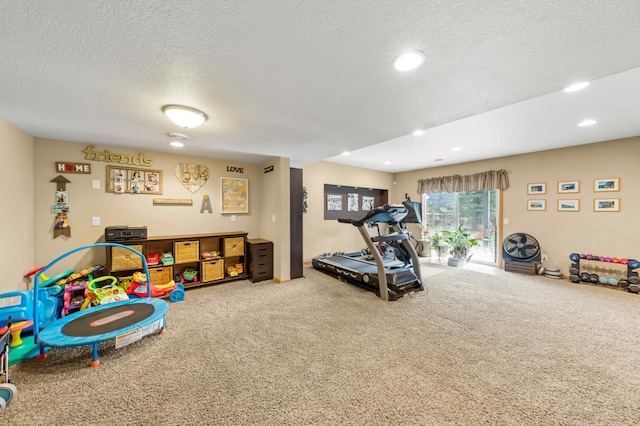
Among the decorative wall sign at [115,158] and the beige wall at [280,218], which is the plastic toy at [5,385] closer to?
the decorative wall sign at [115,158]

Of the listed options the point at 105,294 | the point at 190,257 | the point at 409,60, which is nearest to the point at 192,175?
the point at 190,257

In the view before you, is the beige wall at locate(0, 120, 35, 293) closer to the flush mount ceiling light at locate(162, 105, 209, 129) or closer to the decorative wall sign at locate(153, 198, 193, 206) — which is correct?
the decorative wall sign at locate(153, 198, 193, 206)

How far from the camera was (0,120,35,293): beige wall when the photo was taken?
8.22ft

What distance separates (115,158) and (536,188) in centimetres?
798

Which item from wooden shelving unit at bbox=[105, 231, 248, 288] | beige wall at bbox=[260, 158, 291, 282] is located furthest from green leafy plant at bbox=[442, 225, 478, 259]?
wooden shelving unit at bbox=[105, 231, 248, 288]

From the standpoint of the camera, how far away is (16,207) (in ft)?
8.98

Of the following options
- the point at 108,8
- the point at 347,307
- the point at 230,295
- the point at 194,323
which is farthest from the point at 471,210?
the point at 108,8

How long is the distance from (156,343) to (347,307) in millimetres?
2209

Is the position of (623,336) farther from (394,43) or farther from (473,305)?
(394,43)

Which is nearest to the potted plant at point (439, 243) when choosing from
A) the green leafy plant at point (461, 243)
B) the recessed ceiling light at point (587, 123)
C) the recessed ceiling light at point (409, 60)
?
the green leafy plant at point (461, 243)

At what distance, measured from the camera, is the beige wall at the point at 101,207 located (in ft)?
10.6

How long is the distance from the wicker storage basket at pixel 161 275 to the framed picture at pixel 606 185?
7.70m

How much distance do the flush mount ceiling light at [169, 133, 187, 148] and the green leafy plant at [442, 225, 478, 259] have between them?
239 inches

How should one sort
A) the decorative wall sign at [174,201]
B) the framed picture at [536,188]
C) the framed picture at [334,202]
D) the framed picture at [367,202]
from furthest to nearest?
the framed picture at [367,202] → the framed picture at [334,202] → the framed picture at [536,188] → the decorative wall sign at [174,201]
